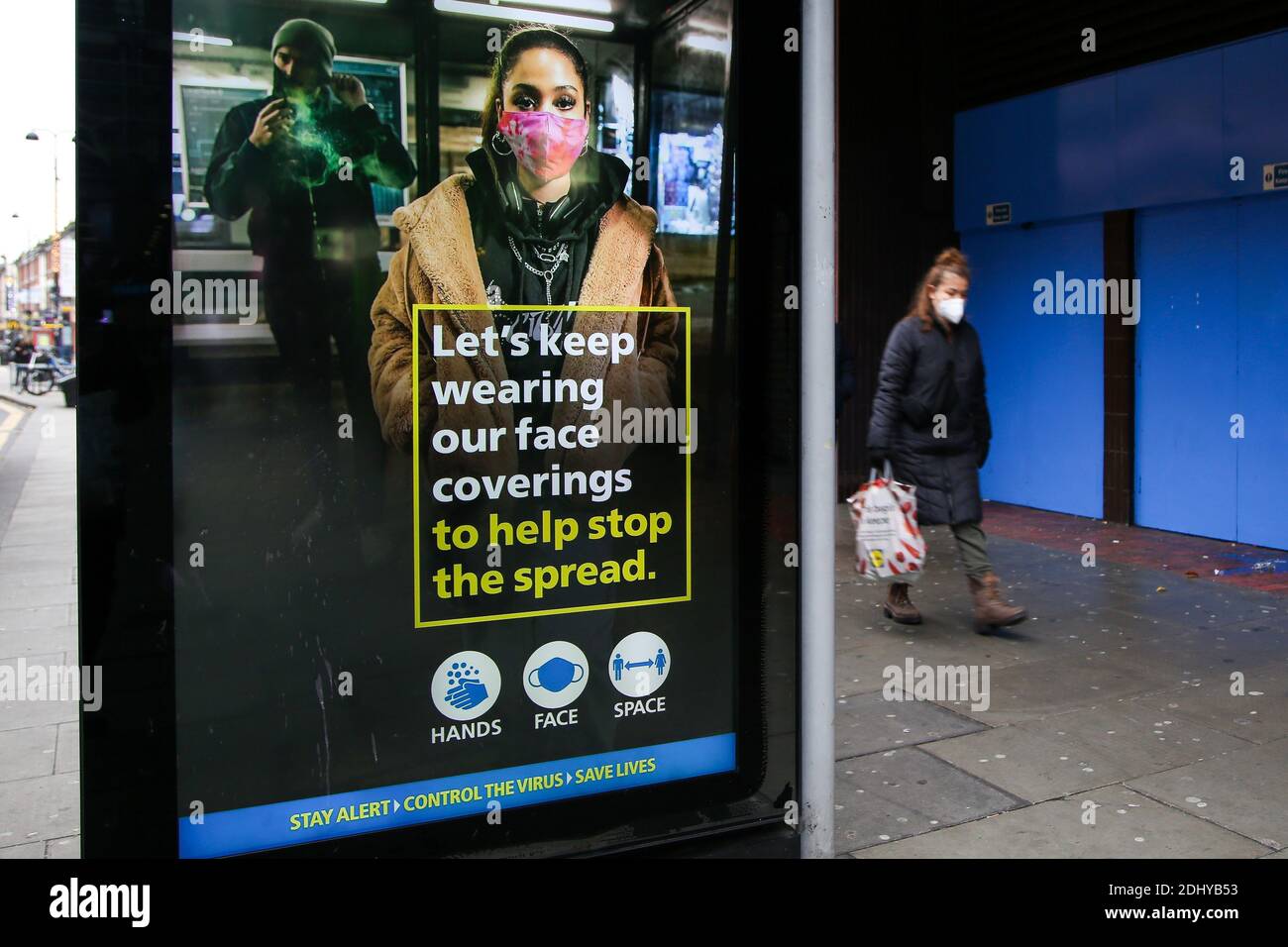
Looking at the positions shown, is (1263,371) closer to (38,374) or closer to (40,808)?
(40,808)

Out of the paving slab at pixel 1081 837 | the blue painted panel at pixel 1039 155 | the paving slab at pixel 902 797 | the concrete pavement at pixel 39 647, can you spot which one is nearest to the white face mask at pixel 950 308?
the paving slab at pixel 902 797

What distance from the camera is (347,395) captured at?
309 centimetres

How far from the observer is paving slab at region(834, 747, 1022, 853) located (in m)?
4.24

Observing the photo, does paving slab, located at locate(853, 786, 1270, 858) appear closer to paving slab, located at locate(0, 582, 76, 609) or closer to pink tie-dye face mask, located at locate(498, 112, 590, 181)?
pink tie-dye face mask, located at locate(498, 112, 590, 181)

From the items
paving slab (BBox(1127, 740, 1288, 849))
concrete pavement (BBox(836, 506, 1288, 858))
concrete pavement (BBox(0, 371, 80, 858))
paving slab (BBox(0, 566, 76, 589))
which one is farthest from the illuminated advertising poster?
paving slab (BBox(0, 566, 76, 589))

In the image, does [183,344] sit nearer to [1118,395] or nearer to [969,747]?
[969,747]

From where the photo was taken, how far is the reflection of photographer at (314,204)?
294cm

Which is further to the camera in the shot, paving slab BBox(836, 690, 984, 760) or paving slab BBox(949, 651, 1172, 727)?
paving slab BBox(949, 651, 1172, 727)

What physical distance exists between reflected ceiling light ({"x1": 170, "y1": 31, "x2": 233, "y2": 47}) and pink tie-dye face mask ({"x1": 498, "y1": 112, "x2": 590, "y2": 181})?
71cm

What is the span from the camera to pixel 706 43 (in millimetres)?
3439

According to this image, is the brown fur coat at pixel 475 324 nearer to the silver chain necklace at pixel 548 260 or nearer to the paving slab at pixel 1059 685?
the silver chain necklace at pixel 548 260

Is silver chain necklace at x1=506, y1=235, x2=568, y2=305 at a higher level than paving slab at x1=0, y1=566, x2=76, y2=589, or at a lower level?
higher

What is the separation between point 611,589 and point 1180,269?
25.3ft
